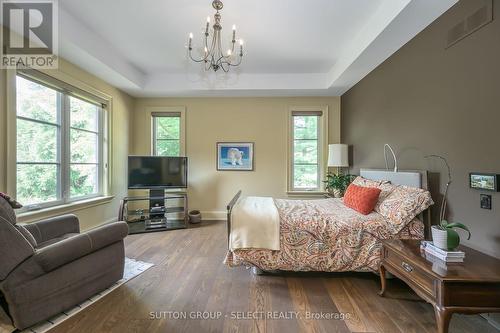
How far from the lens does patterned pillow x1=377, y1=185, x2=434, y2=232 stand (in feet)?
7.09

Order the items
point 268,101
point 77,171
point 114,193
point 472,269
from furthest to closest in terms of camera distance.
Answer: point 268,101 < point 114,193 < point 77,171 < point 472,269

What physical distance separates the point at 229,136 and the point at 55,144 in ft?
9.21

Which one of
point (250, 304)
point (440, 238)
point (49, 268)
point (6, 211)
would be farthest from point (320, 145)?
point (6, 211)

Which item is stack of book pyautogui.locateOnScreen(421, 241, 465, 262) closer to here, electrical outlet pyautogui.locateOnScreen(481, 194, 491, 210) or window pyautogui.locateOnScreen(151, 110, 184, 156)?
electrical outlet pyautogui.locateOnScreen(481, 194, 491, 210)

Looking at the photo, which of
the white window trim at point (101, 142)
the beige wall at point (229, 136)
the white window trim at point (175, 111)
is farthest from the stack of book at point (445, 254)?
the white window trim at point (175, 111)

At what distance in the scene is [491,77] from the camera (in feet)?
5.80

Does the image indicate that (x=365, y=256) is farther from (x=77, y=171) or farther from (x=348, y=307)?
(x=77, y=171)

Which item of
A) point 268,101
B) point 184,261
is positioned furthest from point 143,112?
point 184,261

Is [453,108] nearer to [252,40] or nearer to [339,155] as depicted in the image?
[339,155]

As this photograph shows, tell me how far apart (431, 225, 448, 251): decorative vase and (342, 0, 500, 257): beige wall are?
505 millimetres

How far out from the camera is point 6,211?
5.53 feet

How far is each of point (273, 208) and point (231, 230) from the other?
1.82 ft

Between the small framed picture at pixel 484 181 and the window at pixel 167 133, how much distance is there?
4.44m

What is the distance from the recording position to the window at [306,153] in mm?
4750
